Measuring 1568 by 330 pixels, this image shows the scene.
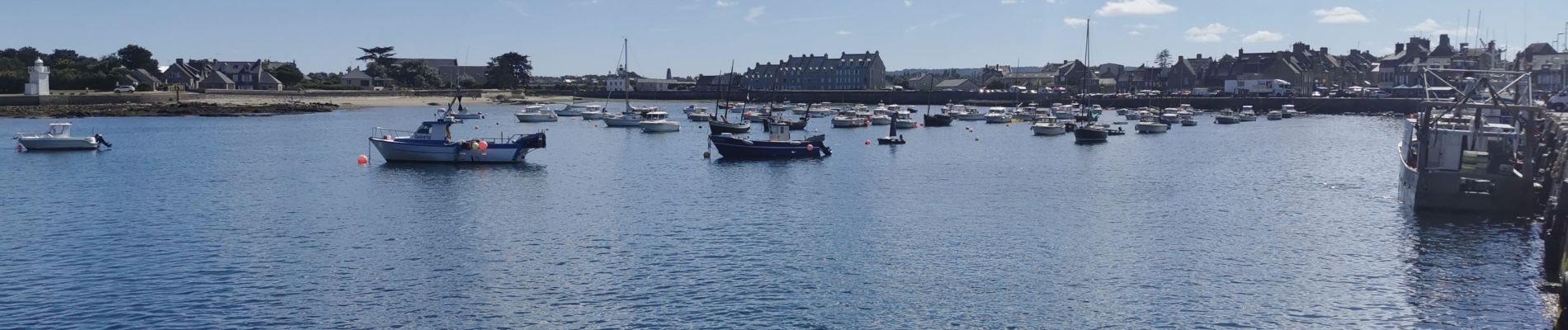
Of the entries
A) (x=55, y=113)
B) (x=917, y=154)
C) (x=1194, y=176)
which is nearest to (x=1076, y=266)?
(x=1194, y=176)

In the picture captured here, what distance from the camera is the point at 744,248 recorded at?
34906mm

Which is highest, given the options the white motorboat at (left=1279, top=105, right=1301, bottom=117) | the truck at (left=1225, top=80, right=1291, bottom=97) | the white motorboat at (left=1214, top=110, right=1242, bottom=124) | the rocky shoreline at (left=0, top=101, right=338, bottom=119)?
the truck at (left=1225, top=80, right=1291, bottom=97)

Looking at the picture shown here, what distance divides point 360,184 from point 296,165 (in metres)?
12.2

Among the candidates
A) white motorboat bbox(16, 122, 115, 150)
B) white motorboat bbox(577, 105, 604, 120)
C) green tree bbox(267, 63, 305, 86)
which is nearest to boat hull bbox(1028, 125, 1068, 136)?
white motorboat bbox(577, 105, 604, 120)

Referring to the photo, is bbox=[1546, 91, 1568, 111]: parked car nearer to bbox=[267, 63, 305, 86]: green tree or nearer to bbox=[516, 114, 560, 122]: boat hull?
bbox=[516, 114, 560, 122]: boat hull

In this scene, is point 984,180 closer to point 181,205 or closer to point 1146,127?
point 181,205

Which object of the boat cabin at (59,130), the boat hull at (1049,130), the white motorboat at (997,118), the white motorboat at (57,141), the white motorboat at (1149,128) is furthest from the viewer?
the white motorboat at (997,118)

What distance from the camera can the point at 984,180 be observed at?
55750mm

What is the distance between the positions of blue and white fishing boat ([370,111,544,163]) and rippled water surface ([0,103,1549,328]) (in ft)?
3.75

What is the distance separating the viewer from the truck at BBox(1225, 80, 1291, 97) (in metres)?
164

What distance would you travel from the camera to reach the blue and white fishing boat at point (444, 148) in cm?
6156

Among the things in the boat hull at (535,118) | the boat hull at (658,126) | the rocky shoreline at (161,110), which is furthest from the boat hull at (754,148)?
the rocky shoreline at (161,110)

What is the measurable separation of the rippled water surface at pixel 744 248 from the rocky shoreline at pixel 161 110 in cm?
6242

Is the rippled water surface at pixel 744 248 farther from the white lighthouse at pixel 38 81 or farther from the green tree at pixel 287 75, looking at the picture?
the green tree at pixel 287 75
